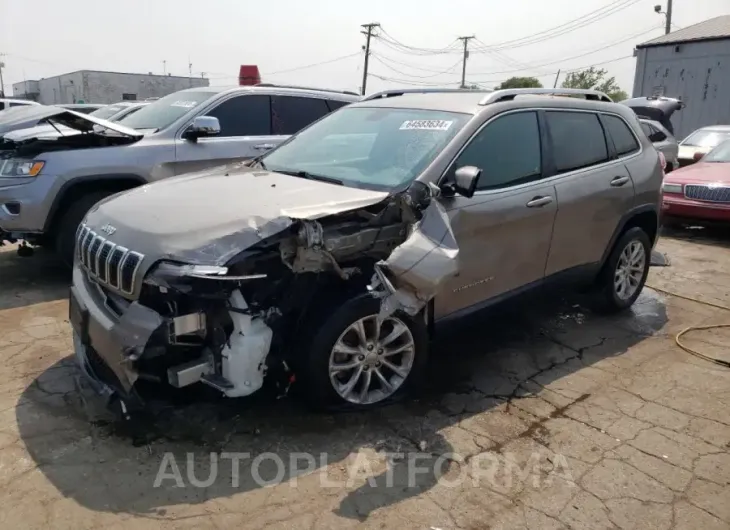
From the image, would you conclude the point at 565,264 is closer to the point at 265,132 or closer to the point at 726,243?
the point at 265,132

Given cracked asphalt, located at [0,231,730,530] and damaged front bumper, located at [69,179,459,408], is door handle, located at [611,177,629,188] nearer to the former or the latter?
cracked asphalt, located at [0,231,730,530]

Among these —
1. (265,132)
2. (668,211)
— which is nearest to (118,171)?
(265,132)

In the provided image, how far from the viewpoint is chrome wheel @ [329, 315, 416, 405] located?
3277mm

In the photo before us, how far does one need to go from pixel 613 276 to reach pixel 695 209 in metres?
4.49

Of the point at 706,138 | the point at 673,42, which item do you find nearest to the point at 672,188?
the point at 706,138

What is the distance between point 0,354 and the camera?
13.4ft

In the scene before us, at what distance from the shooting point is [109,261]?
3023 millimetres

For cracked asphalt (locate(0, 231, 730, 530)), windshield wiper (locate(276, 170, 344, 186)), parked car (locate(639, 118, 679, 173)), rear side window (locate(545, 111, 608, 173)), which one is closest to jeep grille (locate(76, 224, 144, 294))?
cracked asphalt (locate(0, 231, 730, 530))

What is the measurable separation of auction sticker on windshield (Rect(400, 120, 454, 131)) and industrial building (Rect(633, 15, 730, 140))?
2415 centimetres

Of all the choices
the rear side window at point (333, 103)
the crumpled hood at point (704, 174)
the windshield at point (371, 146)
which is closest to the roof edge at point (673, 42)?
the crumpled hood at point (704, 174)

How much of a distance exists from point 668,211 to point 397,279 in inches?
288

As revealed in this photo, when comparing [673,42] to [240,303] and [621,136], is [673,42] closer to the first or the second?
[621,136]

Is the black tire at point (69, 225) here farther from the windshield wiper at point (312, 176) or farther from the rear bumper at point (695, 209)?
the rear bumper at point (695, 209)

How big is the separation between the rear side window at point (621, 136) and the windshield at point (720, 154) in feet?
18.9
